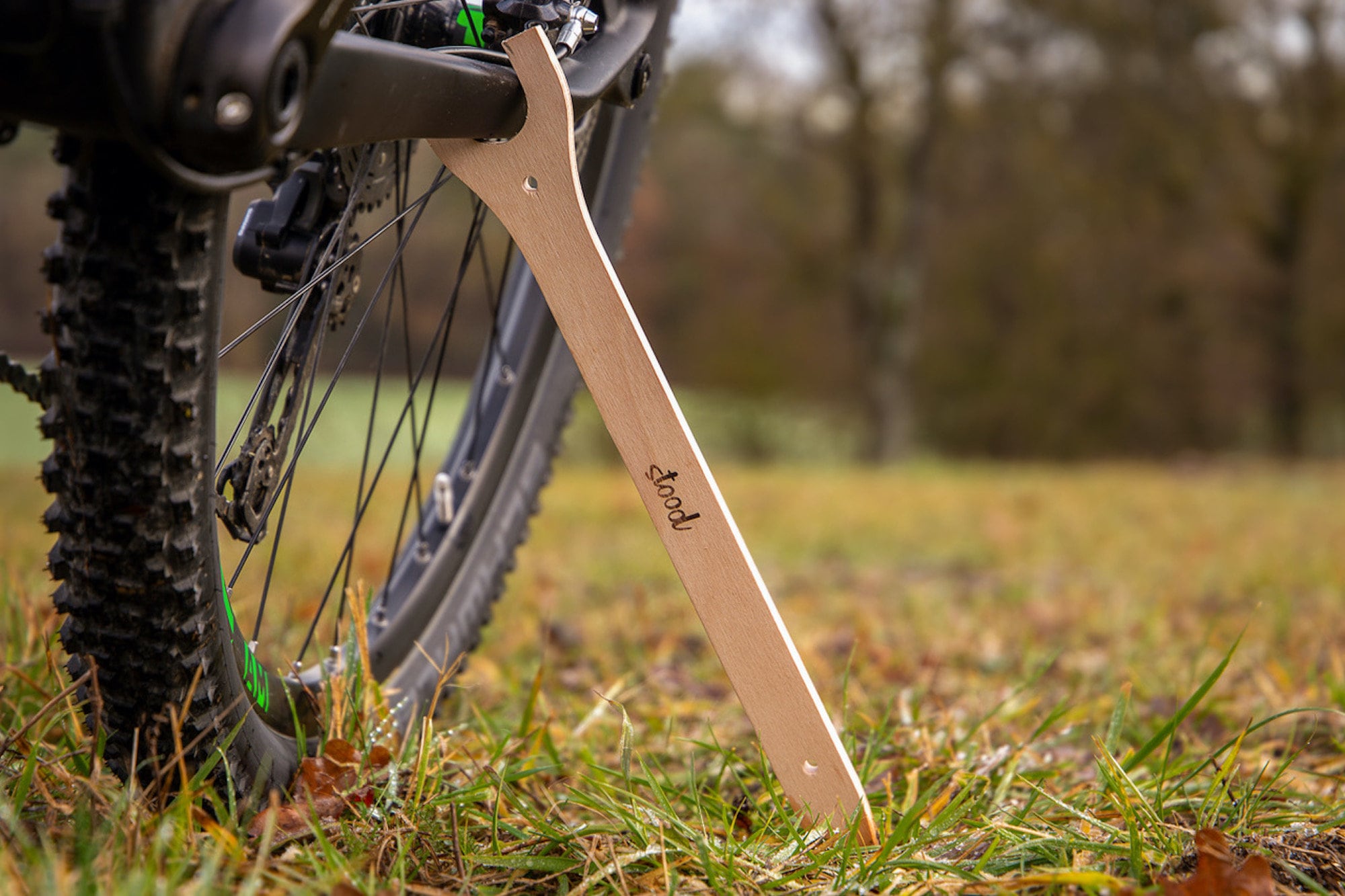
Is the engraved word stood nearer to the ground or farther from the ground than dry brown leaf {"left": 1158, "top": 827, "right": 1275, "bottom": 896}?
farther from the ground

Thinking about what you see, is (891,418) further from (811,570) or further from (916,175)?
(811,570)

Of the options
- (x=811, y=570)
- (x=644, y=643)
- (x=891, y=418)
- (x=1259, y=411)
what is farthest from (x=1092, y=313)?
(x=644, y=643)

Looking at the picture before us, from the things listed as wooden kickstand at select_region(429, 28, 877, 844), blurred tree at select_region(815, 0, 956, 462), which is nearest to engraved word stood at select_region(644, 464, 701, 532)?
wooden kickstand at select_region(429, 28, 877, 844)

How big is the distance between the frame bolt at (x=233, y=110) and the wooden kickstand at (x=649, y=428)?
299 mm

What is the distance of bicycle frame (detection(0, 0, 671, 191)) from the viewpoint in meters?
0.58

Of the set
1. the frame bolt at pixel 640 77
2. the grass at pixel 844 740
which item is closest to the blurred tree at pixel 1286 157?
the grass at pixel 844 740

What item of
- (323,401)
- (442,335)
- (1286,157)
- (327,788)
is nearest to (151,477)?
(323,401)

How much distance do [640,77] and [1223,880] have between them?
0.95m

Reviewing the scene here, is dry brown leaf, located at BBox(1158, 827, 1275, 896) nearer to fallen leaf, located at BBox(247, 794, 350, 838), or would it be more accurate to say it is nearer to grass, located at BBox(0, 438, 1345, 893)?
grass, located at BBox(0, 438, 1345, 893)

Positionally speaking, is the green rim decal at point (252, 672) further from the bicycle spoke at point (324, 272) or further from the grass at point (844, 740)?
the bicycle spoke at point (324, 272)

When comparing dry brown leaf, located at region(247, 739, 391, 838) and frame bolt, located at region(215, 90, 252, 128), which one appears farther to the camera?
dry brown leaf, located at region(247, 739, 391, 838)

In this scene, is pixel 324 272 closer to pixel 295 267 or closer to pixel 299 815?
pixel 295 267

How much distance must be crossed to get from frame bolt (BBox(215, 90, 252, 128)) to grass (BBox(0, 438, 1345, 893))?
474 millimetres

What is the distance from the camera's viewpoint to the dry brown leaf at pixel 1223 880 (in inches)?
30.2
